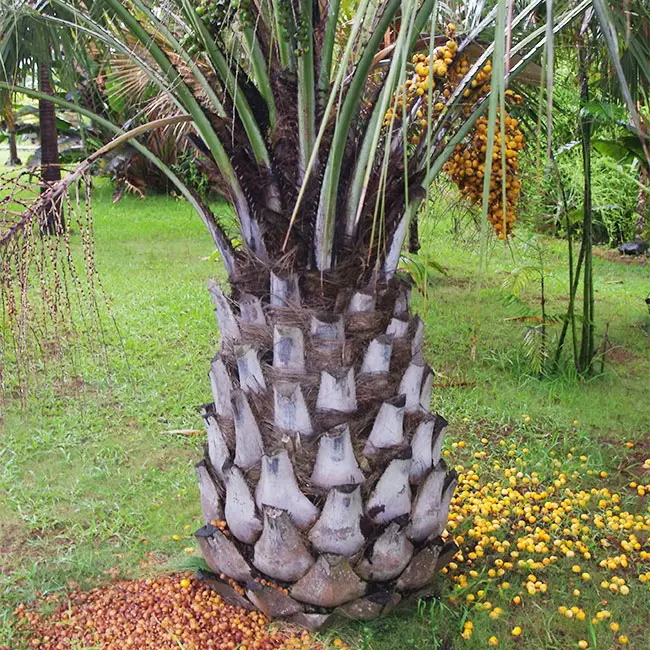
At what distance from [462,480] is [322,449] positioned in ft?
4.88

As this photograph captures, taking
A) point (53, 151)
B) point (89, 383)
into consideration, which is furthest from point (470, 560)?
point (53, 151)

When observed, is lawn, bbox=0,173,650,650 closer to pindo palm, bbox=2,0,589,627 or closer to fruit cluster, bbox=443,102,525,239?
pindo palm, bbox=2,0,589,627

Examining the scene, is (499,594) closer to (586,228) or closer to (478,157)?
(478,157)

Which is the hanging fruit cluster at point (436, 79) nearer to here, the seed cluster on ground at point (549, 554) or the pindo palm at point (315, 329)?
the pindo palm at point (315, 329)

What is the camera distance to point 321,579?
2219mm

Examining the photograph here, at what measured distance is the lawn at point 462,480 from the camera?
2.56m

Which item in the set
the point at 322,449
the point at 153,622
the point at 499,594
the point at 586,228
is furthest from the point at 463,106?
the point at 586,228

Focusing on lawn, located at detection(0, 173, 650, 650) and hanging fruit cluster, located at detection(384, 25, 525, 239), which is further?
lawn, located at detection(0, 173, 650, 650)

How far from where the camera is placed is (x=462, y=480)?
3.47 m

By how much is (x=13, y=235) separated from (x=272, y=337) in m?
0.82

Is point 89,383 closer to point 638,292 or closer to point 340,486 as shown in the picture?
point 340,486

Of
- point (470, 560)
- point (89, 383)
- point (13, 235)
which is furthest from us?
point (89, 383)

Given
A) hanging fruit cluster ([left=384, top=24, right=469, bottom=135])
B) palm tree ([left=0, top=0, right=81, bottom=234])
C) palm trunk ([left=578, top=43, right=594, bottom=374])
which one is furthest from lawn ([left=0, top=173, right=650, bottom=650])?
hanging fruit cluster ([left=384, top=24, right=469, bottom=135])

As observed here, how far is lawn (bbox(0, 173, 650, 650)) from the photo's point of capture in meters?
2.56
